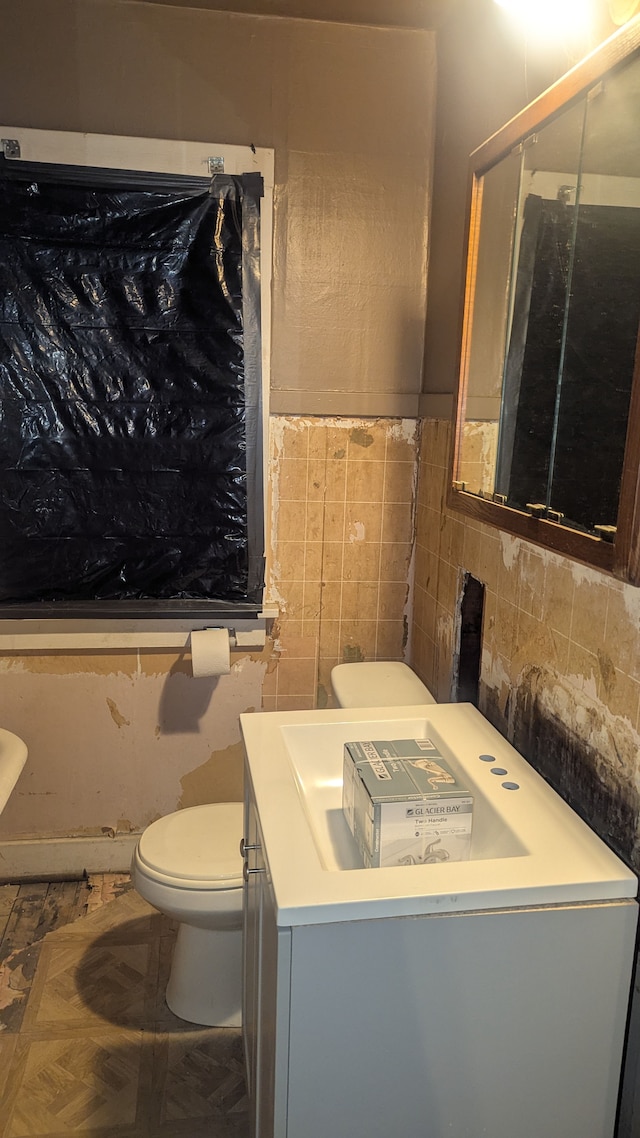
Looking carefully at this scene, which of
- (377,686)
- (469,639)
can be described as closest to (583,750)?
(469,639)

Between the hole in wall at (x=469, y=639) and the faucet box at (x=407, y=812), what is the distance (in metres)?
0.59

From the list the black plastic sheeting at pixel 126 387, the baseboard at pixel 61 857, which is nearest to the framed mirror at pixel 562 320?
the black plastic sheeting at pixel 126 387

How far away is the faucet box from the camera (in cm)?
129

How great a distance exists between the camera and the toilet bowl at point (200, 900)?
1.94m

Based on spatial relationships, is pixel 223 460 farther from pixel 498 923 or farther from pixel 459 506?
pixel 498 923

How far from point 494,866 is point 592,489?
0.57 m

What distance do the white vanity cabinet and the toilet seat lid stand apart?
75cm

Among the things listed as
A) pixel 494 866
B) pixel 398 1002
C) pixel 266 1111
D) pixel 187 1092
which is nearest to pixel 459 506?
pixel 494 866

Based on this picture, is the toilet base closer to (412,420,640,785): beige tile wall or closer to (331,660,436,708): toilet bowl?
(331,660,436,708): toilet bowl

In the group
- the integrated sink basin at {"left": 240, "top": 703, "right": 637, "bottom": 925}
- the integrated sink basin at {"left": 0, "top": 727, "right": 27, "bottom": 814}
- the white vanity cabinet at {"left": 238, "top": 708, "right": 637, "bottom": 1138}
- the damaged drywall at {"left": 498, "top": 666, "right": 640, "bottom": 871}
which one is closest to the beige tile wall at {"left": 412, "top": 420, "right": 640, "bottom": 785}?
the damaged drywall at {"left": 498, "top": 666, "right": 640, "bottom": 871}

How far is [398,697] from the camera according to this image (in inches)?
87.9

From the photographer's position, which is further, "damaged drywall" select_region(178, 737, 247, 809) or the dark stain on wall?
"damaged drywall" select_region(178, 737, 247, 809)

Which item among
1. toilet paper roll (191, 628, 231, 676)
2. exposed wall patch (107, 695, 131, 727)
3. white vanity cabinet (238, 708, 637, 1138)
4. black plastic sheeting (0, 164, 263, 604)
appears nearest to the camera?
white vanity cabinet (238, 708, 637, 1138)

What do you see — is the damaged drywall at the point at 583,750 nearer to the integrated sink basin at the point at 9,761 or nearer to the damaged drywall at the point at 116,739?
the damaged drywall at the point at 116,739
